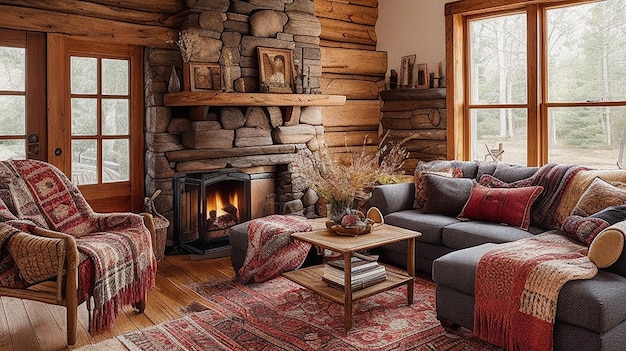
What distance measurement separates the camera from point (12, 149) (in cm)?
434

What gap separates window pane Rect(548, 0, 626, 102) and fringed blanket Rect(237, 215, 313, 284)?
2875mm

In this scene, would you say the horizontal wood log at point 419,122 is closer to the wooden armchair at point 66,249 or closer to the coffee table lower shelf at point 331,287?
the coffee table lower shelf at point 331,287

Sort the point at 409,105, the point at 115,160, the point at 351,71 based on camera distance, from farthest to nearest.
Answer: the point at 351,71
the point at 409,105
the point at 115,160

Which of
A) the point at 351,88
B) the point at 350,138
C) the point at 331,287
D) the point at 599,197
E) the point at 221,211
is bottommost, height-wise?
the point at 331,287

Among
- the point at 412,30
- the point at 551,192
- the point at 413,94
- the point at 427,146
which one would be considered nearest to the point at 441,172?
the point at 551,192

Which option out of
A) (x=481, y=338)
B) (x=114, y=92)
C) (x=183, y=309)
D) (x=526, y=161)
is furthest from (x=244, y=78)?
(x=481, y=338)

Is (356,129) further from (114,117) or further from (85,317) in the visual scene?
(85,317)

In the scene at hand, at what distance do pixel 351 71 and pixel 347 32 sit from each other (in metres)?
0.47

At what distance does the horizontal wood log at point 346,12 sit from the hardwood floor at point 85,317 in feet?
10.7

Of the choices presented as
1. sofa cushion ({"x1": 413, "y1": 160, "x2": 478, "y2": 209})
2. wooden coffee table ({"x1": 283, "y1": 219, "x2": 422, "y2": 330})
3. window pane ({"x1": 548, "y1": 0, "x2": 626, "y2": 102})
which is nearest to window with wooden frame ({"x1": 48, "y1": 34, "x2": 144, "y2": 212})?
wooden coffee table ({"x1": 283, "y1": 219, "x2": 422, "y2": 330})

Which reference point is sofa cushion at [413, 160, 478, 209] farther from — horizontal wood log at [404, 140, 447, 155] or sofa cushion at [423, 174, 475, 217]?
horizontal wood log at [404, 140, 447, 155]

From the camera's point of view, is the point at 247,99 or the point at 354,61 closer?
the point at 247,99

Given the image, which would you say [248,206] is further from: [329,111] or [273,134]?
[329,111]

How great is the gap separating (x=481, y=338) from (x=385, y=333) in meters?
0.55
